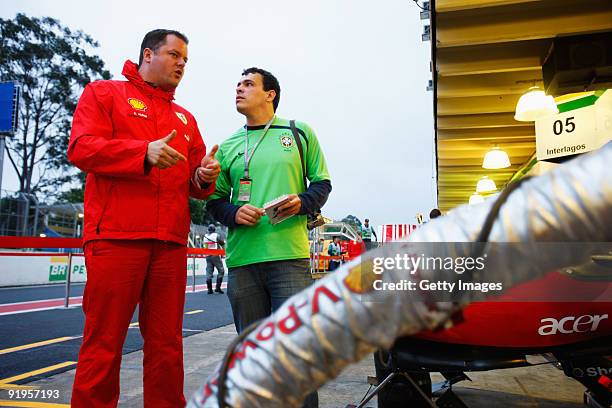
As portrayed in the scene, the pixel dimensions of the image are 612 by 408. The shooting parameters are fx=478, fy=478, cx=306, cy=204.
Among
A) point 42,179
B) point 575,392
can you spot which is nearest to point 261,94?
point 575,392

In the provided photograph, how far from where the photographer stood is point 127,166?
6.39 ft

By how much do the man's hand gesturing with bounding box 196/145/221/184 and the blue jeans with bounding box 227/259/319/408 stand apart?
1.45ft

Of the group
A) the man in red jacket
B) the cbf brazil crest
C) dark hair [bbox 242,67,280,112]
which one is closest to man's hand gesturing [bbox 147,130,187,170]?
the man in red jacket

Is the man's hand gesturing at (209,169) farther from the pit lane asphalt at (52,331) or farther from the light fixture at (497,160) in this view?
the light fixture at (497,160)

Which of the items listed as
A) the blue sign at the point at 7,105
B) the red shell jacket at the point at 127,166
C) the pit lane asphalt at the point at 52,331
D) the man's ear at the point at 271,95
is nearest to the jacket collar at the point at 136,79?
the red shell jacket at the point at 127,166

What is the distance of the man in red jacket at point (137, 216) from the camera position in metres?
1.95

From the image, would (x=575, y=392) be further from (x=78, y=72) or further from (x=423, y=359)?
(x=78, y=72)

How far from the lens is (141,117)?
2221 millimetres

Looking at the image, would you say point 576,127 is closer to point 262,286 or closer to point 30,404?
point 262,286

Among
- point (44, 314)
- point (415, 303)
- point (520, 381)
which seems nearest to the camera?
point (415, 303)

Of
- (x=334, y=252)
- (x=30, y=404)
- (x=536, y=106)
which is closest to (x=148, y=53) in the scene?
(x=30, y=404)

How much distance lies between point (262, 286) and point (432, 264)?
1.80 meters

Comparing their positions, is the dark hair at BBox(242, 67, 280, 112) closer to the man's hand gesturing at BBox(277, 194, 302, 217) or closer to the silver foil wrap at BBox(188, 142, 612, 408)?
the man's hand gesturing at BBox(277, 194, 302, 217)

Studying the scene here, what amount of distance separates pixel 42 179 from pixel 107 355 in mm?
30307
